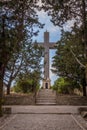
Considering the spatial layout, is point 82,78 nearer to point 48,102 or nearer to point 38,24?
point 48,102

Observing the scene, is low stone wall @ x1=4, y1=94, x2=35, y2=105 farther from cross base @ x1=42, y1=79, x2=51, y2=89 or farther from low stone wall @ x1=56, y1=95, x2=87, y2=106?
cross base @ x1=42, y1=79, x2=51, y2=89

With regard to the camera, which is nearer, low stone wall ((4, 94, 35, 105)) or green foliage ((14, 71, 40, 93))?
low stone wall ((4, 94, 35, 105))

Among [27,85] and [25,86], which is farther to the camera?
[25,86]

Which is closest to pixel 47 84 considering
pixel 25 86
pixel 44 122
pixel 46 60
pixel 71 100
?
pixel 46 60

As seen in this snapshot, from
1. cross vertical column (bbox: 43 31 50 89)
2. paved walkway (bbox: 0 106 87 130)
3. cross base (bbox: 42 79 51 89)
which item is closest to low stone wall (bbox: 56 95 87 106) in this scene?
cross vertical column (bbox: 43 31 50 89)

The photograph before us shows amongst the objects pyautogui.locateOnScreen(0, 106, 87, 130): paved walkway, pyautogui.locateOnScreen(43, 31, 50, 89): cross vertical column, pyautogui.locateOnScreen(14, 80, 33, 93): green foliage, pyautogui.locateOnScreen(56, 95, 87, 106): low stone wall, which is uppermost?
pyautogui.locateOnScreen(43, 31, 50, 89): cross vertical column

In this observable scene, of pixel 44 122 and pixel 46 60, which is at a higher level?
pixel 46 60

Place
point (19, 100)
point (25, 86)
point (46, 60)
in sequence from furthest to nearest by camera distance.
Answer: point (46, 60)
point (25, 86)
point (19, 100)

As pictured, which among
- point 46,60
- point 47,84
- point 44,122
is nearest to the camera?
point 44,122

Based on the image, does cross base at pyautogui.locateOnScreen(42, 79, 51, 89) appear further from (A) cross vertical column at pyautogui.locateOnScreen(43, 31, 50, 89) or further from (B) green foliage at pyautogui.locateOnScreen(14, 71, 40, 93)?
(B) green foliage at pyautogui.locateOnScreen(14, 71, 40, 93)

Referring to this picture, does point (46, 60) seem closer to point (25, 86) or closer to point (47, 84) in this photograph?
point (25, 86)

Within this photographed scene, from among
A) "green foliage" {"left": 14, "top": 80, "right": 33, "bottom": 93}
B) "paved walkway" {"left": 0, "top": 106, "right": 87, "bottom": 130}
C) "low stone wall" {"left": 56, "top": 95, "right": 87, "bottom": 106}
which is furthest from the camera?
"green foliage" {"left": 14, "top": 80, "right": 33, "bottom": 93}

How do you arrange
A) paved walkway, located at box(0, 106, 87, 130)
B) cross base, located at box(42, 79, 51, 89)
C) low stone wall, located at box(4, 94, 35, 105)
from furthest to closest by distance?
cross base, located at box(42, 79, 51, 89) < low stone wall, located at box(4, 94, 35, 105) < paved walkway, located at box(0, 106, 87, 130)

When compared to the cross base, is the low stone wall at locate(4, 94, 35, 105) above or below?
below
